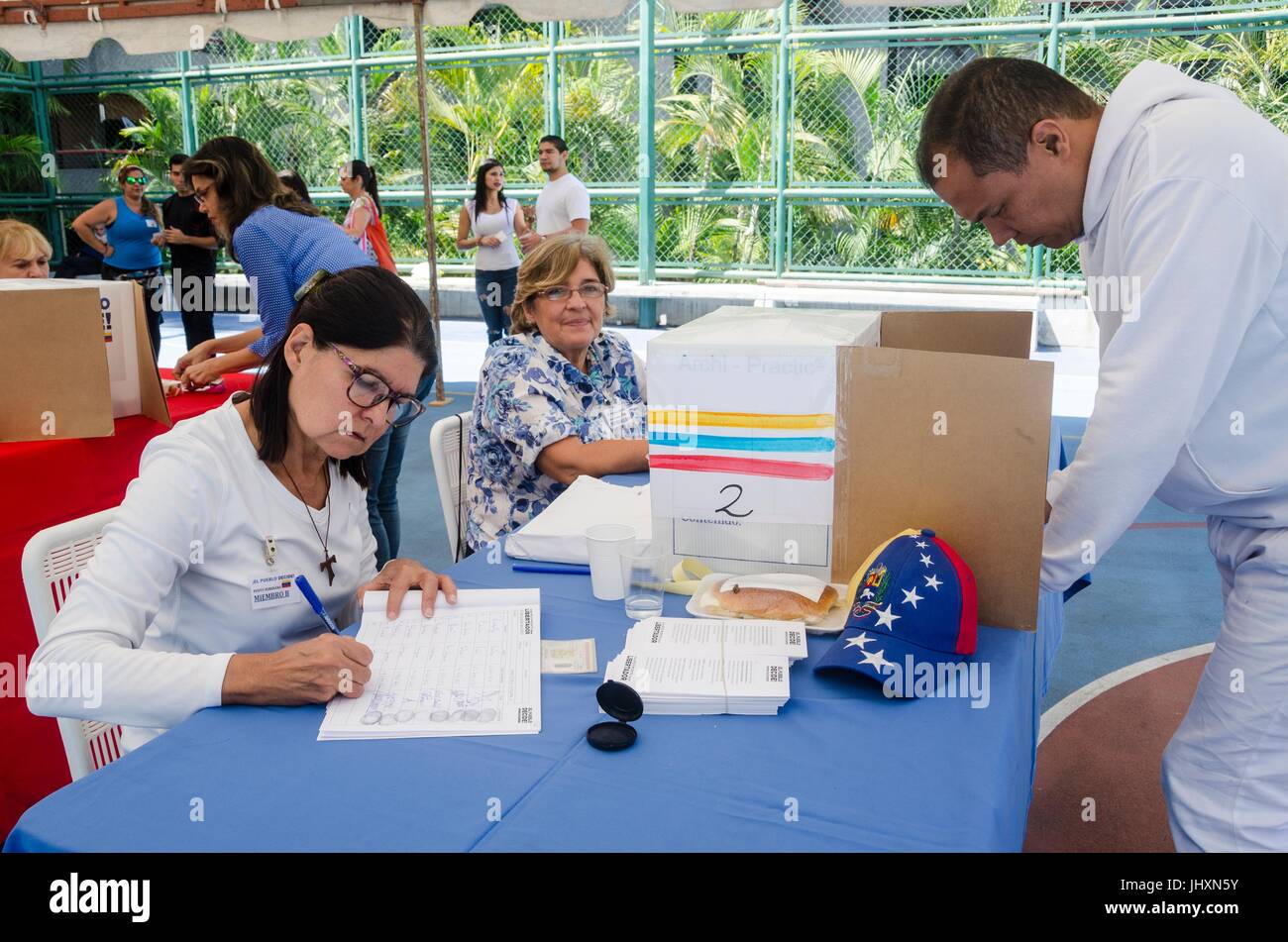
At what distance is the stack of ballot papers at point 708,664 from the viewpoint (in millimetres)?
1407

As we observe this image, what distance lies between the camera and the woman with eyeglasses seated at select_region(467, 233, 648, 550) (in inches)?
101

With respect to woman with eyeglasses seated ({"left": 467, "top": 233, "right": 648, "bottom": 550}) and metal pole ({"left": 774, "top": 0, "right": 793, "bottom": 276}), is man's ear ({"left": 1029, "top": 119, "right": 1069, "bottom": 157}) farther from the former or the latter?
metal pole ({"left": 774, "top": 0, "right": 793, "bottom": 276})

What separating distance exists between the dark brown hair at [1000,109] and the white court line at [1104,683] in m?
1.81

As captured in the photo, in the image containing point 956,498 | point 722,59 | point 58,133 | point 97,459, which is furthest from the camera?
point 58,133

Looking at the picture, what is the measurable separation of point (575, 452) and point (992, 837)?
1581 mm

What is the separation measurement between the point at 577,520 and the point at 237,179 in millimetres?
2147

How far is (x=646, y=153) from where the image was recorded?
9.98m

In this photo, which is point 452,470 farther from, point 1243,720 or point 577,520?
point 1243,720

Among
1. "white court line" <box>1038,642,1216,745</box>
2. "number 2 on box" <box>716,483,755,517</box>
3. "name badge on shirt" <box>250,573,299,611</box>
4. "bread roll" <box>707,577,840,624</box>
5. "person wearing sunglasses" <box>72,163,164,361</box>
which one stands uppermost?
"person wearing sunglasses" <box>72,163,164,361</box>

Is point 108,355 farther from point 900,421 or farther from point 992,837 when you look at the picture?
point 992,837

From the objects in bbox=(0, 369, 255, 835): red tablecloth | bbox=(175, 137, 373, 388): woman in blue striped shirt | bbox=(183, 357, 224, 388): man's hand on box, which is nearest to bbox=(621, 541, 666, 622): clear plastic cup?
bbox=(0, 369, 255, 835): red tablecloth

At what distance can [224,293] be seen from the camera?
12.4 metres
